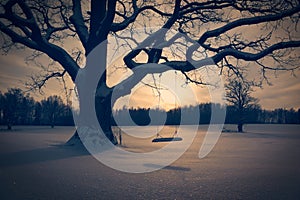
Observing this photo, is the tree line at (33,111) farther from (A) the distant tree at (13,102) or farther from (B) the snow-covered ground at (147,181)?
(B) the snow-covered ground at (147,181)

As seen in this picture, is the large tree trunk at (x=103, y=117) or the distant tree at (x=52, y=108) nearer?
the large tree trunk at (x=103, y=117)

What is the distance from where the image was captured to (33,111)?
76875 millimetres

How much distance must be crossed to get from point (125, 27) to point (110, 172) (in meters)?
9.63

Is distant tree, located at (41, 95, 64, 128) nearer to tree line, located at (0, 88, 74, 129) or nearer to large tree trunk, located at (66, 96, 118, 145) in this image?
tree line, located at (0, 88, 74, 129)

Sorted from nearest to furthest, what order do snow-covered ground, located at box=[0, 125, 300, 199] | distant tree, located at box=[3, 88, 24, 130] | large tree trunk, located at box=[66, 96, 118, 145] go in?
1. snow-covered ground, located at box=[0, 125, 300, 199]
2. large tree trunk, located at box=[66, 96, 118, 145]
3. distant tree, located at box=[3, 88, 24, 130]

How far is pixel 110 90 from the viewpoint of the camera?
41.1ft

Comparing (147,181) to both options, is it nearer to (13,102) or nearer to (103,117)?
(103,117)

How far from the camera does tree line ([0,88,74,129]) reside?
45.8 metres

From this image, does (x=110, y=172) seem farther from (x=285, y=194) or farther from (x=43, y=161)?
(x=285, y=194)

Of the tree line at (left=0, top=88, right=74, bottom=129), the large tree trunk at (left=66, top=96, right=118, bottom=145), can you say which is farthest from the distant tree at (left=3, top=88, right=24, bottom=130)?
the large tree trunk at (left=66, top=96, right=118, bottom=145)

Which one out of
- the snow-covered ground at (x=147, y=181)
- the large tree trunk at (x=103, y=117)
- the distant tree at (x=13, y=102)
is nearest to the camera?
the snow-covered ground at (x=147, y=181)

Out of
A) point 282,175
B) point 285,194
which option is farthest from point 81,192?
point 282,175

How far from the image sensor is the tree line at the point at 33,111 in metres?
45.8

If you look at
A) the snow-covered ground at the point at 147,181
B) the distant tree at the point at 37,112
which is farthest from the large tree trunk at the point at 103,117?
the distant tree at the point at 37,112
